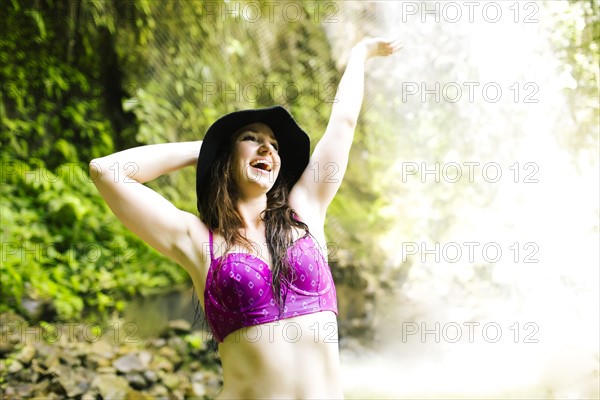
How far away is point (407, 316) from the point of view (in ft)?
12.9

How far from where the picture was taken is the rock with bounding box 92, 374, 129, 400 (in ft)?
8.52

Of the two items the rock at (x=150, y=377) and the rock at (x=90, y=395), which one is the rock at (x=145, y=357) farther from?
the rock at (x=90, y=395)

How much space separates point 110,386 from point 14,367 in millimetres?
402

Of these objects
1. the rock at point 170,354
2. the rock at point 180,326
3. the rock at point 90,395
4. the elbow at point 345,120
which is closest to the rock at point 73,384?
the rock at point 90,395

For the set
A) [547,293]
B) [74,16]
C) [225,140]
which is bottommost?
[547,293]

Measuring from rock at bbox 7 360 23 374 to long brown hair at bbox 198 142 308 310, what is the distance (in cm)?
144

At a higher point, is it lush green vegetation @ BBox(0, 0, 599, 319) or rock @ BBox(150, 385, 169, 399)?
lush green vegetation @ BBox(0, 0, 599, 319)

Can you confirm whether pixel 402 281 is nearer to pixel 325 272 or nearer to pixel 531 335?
pixel 531 335

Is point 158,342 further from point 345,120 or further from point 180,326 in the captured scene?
point 345,120

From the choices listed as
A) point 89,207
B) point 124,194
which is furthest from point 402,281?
point 124,194

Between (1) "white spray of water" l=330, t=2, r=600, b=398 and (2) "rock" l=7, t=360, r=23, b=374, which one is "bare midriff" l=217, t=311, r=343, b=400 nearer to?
(2) "rock" l=7, t=360, r=23, b=374

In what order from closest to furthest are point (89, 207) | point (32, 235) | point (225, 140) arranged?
point (225, 140) → point (32, 235) → point (89, 207)

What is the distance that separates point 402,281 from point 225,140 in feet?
8.71

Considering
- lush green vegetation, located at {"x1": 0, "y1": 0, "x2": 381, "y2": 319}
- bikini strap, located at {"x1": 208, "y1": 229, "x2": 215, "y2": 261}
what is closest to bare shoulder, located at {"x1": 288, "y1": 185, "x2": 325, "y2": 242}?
bikini strap, located at {"x1": 208, "y1": 229, "x2": 215, "y2": 261}
